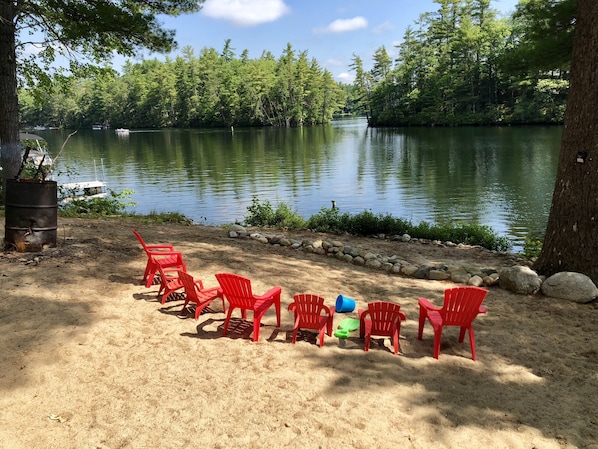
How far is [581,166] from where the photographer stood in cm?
610

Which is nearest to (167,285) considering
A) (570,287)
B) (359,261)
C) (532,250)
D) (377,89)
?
(359,261)

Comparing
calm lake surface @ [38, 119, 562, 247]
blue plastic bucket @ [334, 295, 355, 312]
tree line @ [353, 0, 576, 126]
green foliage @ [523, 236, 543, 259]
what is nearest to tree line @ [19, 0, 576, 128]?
Result: tree line @ [353, 0, 576, 126]

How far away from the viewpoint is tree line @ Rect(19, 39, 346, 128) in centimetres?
8338

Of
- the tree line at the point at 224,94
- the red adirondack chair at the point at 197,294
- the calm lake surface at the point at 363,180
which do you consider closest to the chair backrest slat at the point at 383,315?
the red adirondack chair at the point at 197,294

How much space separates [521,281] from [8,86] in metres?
9.33

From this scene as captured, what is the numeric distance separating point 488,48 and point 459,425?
218ft

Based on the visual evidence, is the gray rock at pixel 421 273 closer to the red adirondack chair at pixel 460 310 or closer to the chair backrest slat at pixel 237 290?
the red adirondack chair at pixel 460 310

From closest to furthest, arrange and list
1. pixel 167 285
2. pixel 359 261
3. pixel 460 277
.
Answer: pixel 167 285 < pixel 460 277 < pixel 359 261

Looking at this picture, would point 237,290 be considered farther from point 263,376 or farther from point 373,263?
Answer: point 373,263

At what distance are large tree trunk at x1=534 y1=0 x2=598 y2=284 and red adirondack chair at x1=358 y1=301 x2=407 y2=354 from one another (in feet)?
11.3

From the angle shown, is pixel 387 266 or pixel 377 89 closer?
pixel 387 266

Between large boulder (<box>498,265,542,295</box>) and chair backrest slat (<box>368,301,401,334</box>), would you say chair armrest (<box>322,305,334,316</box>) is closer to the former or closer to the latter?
chair backrest slat (<box>368,301,401,334</box>)

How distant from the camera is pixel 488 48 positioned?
59.5m

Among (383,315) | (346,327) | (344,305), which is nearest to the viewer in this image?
(383,315)
